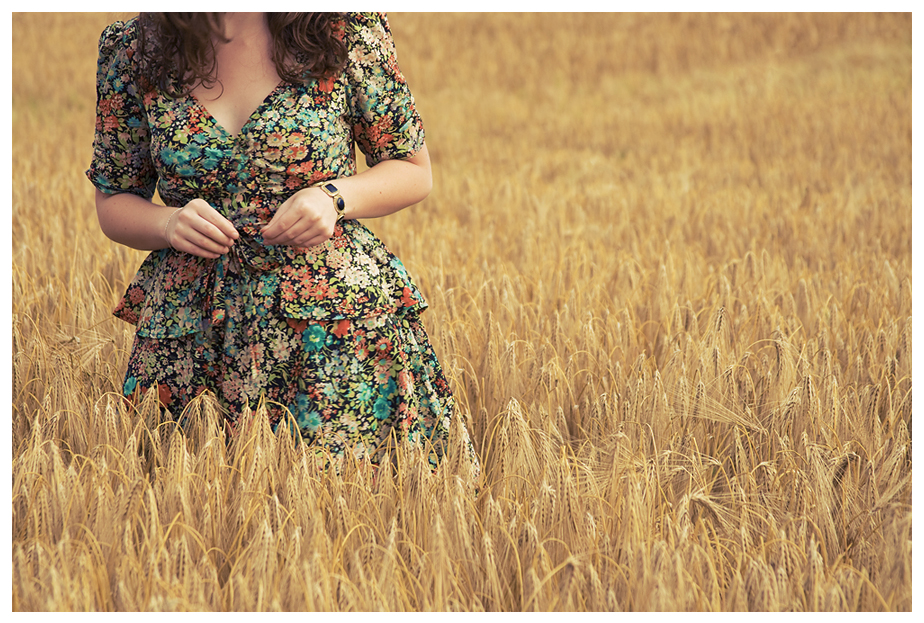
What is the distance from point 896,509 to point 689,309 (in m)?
1.02

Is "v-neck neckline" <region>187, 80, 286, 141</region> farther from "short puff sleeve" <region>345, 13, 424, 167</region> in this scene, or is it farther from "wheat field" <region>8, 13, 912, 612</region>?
"wheat field" <region>8, 13, 912, 612</region>

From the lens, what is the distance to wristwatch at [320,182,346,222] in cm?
129

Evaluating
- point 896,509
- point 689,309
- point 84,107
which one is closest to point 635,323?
point 689,309

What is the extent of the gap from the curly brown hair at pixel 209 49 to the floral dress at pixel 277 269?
0.08 ft

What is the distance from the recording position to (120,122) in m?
1.36

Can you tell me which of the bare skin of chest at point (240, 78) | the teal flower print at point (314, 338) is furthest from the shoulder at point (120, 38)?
the teal flower print at point (314, 338)

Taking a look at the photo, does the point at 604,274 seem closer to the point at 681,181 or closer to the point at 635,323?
the point at 635,323

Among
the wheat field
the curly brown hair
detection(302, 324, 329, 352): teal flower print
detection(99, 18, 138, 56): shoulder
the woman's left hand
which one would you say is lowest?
the wheat field

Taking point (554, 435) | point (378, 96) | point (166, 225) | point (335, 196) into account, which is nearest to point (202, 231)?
point (166, 225)

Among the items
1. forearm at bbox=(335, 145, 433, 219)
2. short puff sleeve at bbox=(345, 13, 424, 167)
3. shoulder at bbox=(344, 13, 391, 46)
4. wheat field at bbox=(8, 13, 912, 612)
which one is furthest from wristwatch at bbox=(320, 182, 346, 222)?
wheat field at bbox=(8, 13, 912, 612)

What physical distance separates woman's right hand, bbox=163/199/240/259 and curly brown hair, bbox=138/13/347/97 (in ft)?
0.65

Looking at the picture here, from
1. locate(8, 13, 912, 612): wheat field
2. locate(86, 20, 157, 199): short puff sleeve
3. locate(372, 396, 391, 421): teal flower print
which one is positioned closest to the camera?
locate(8, 13, 912, 612): wheat field

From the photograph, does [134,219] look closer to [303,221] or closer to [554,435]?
[303,221]

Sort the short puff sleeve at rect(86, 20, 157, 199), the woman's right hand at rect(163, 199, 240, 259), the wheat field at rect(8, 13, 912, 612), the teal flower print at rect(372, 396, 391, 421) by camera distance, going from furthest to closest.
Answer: the teal flower print at rect(372, 396, 391, 421)
the short puff sleeve at rect(86, 20, 157, 199)
the woman's right hand at rect(163, 199, 240, 259)
the wheat field at rect(8, 13, 912, 612)
